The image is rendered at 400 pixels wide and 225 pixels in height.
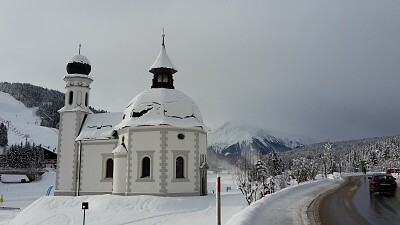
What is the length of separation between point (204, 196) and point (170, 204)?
4042 mm

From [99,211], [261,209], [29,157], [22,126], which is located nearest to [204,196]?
[99,211]

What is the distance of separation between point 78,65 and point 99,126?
7886 mm

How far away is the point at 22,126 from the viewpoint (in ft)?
551

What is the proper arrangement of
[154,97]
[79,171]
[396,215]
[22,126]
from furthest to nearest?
[22,126] < [79,171] < [154,97] < [396,215]

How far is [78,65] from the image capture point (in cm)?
4266

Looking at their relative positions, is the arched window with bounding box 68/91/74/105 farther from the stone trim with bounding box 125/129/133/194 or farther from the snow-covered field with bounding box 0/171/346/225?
the stone trim with bounding box 125/129/133/194

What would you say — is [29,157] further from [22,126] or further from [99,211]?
[22,126]

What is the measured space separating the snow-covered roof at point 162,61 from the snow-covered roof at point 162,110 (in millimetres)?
3288

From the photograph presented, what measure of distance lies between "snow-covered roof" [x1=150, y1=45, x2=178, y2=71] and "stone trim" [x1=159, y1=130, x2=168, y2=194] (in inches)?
333

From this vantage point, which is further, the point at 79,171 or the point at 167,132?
the point at 79,171

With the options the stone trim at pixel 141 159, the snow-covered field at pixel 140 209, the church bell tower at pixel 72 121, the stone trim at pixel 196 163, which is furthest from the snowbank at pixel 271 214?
the church bell tower at pixel 72 121

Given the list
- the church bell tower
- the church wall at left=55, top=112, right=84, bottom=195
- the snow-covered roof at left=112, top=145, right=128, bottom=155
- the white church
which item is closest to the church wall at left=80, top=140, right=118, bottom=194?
the white church

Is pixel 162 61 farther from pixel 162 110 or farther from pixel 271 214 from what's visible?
pixel 271 214

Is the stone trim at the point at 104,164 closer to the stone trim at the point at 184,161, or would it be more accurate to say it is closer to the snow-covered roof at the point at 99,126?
the snow-covered roof at the point at 99,126
